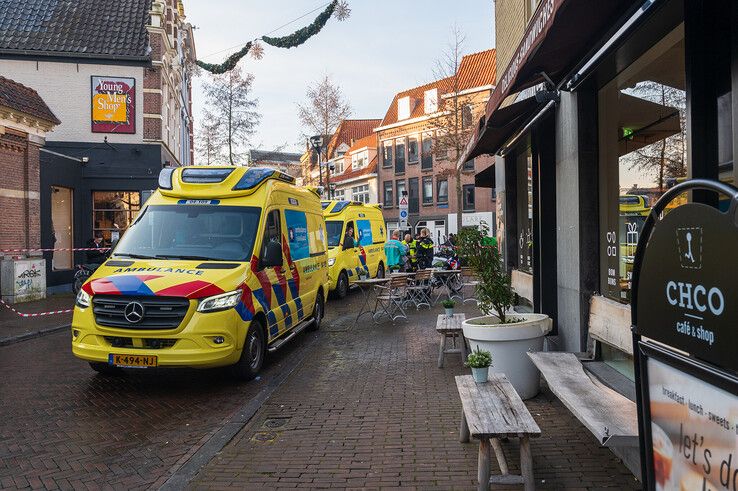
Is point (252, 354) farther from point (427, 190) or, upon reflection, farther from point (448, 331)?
point (427, 190)

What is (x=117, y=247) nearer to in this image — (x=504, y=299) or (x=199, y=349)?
(x=199, y=349)

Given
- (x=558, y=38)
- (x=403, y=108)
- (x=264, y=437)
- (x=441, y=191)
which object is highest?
(x=403, y=108)

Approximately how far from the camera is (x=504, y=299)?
6012mm

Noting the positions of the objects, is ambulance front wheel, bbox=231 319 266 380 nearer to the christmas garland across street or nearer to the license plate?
the license plate

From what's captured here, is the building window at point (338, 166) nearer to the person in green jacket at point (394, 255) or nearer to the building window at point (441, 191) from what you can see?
the building window at point (441, 191)

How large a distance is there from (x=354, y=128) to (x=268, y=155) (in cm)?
3500

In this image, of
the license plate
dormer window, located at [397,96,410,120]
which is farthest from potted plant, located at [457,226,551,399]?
dormer window, located at [397,96,410,120]

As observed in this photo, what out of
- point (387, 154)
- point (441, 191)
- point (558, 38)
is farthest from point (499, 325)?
point (387, 154)

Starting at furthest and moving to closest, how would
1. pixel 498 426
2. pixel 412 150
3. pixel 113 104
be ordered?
pixel 412 150 < pixel 113 104 < pixel 498 426

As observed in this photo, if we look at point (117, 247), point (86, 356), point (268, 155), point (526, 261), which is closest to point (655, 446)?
point (86, 356)

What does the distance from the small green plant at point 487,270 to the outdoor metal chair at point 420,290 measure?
255 inches

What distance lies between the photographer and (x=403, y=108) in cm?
4912

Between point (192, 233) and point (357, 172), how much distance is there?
158 ft

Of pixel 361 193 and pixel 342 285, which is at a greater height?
pixel 361 193
